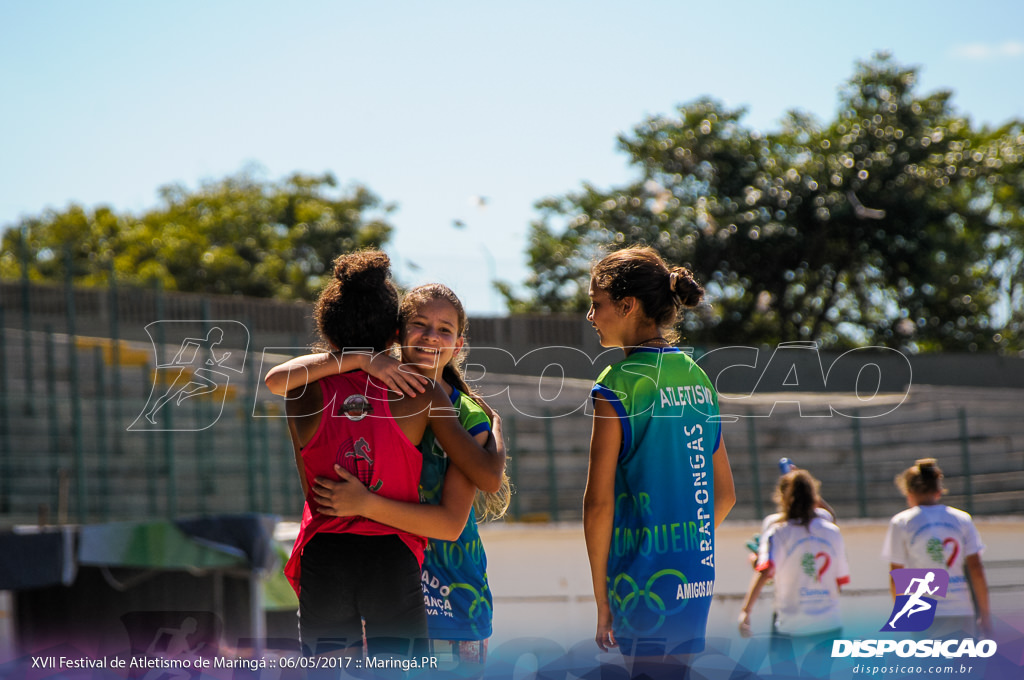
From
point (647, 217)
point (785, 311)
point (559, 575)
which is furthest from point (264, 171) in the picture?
point (559, 575)

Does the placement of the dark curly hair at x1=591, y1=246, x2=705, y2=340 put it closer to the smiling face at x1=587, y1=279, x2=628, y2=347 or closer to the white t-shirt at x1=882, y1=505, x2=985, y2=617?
the smiling face at x1=587, y1=279, x2=628, y2=347

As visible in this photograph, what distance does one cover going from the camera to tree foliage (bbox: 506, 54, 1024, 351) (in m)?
25.9

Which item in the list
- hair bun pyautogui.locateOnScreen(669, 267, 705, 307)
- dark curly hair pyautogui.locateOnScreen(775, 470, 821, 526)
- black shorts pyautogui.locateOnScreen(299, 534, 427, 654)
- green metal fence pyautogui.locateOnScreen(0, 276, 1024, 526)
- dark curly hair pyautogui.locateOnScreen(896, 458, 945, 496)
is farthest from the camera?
green metal fence pyautogui.locateOnScreen(0, 276, 1024, 526)

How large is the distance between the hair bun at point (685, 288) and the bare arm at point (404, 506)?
76cm

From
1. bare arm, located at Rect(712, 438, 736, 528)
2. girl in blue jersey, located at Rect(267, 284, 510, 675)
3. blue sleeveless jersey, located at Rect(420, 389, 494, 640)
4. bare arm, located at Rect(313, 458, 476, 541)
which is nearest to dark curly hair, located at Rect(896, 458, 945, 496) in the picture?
bare arm, located at Rect(712, 438, 736, 528)

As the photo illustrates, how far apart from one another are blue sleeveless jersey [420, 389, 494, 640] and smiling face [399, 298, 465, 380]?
110mm

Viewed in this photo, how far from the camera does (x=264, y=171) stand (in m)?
40.9

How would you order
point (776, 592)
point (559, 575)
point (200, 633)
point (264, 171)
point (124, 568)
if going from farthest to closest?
point (264, 171) < point (559, 575) < point (124, 568) < point (776, 592) < point (200, 633)

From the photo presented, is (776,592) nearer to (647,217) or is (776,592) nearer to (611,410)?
(611,410)

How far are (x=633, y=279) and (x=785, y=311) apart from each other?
2477 cm

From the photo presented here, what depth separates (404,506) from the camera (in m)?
2.61

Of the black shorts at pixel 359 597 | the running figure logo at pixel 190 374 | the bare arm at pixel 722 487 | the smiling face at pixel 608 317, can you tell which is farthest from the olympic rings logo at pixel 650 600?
the running figure logo at pixel 190 374

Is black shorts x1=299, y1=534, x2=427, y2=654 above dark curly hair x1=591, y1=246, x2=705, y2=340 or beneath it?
beneath

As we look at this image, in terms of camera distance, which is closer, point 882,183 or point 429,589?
point 429,589
